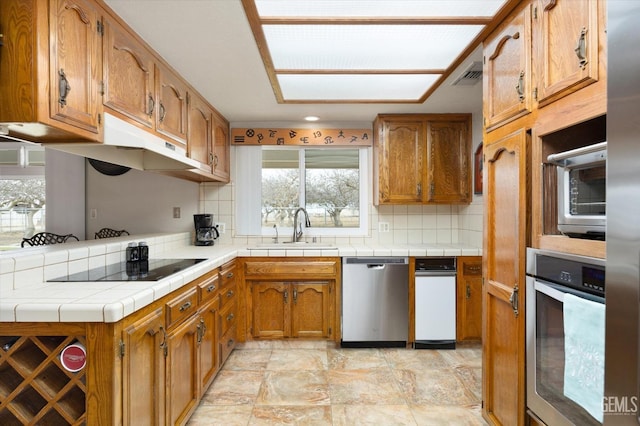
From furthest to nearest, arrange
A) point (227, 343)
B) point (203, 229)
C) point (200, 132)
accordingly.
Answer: point (203, 229) → point (200, 132) → point (227, 343)

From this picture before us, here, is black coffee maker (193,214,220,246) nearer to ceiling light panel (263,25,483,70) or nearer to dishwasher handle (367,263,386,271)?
dishwasher handle (367,263,386,271)

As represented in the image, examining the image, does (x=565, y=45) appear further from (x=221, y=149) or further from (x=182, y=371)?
(x=221, y=149)

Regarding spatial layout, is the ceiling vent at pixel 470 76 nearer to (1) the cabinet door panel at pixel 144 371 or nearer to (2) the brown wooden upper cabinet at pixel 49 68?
(2) the brown wooden upper cabinet at pixel 49 68

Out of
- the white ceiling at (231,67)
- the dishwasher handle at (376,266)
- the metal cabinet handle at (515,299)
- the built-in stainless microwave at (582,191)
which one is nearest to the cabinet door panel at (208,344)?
the dishwasher handle at (376,266)

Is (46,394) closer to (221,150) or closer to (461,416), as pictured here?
(461,416)

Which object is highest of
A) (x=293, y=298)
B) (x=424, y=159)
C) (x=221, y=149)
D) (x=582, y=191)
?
(x=221, y=149)

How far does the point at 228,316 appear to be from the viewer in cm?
284

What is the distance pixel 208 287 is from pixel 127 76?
131 centimetres

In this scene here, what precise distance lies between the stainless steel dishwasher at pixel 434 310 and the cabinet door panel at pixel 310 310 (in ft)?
2.65

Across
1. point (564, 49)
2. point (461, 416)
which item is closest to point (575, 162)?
point (564, 49)

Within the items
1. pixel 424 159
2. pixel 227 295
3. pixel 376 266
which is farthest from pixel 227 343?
pixel 424 159

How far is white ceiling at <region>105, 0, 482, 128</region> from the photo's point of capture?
1698mm

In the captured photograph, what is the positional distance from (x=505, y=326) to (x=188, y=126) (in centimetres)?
244

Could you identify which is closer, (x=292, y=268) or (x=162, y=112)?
(x=162, y=112)
